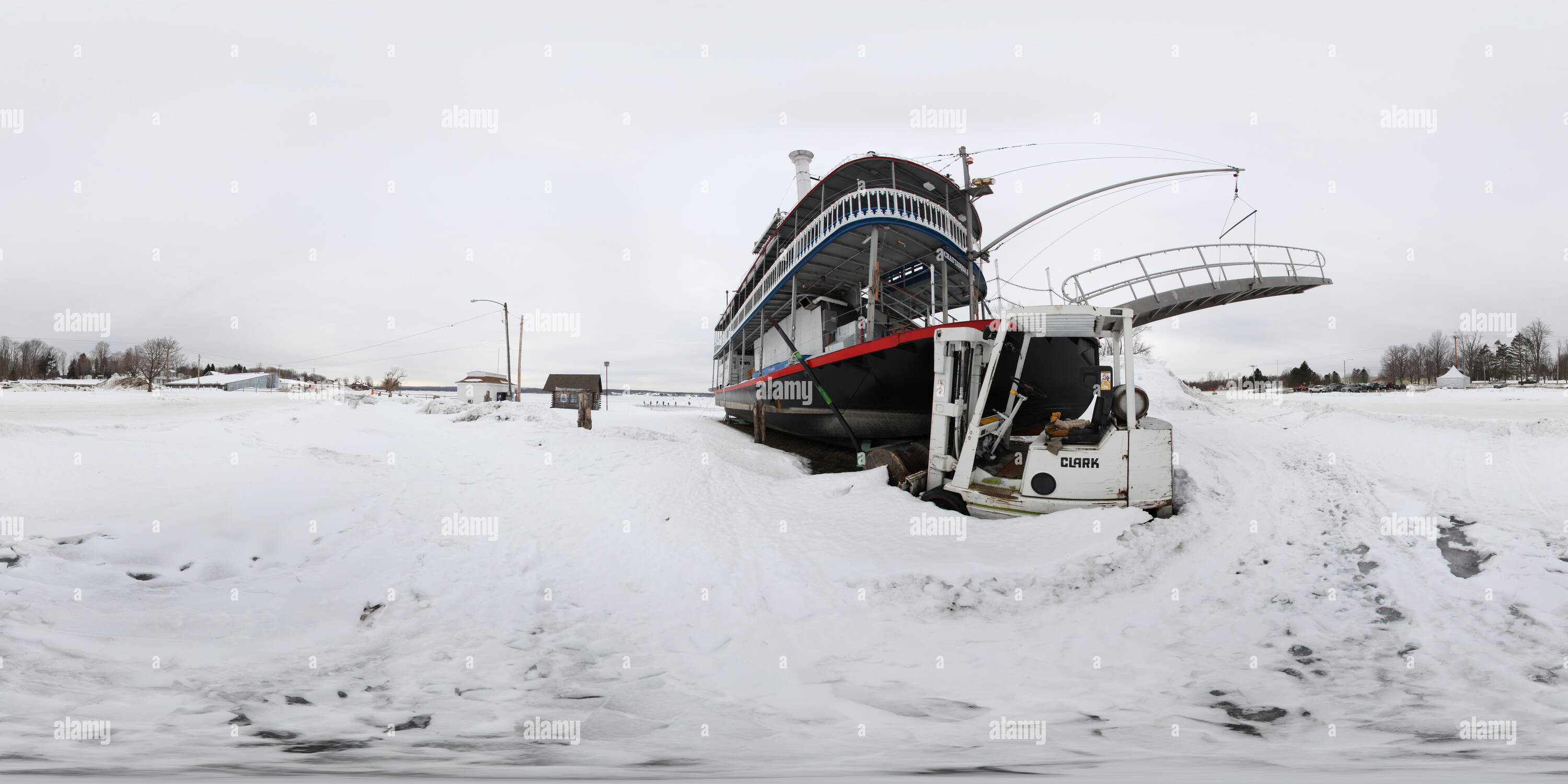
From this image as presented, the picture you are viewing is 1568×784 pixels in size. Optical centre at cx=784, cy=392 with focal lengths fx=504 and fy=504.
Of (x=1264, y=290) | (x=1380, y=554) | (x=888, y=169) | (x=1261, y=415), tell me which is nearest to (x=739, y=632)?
(x=1380, y=554)

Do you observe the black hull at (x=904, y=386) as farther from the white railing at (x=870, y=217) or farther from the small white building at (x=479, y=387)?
the small white building at (x=479, y=387)

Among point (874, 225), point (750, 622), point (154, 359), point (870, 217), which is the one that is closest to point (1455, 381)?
point (874, 225)

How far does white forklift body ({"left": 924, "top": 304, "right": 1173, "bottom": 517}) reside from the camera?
19.6 feet

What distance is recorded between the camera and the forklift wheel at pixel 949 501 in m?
6.74

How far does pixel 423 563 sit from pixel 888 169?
1251 cm

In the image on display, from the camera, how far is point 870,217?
11.4 m

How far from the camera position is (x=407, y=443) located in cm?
986

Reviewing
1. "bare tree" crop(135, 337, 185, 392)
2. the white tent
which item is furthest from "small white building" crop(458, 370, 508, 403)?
the white tent

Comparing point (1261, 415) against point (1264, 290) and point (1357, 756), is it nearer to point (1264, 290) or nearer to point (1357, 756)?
point (1264, 290)

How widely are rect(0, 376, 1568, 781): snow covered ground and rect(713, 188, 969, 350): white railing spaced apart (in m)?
6.70

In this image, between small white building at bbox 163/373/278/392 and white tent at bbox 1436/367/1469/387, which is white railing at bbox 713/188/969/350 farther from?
small white building at bbox 163/373/278/392

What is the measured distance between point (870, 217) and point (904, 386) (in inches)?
155

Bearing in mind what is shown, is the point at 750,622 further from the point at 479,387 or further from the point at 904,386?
the point at 479,387

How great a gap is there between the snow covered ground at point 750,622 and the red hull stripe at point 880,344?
3.03 m
